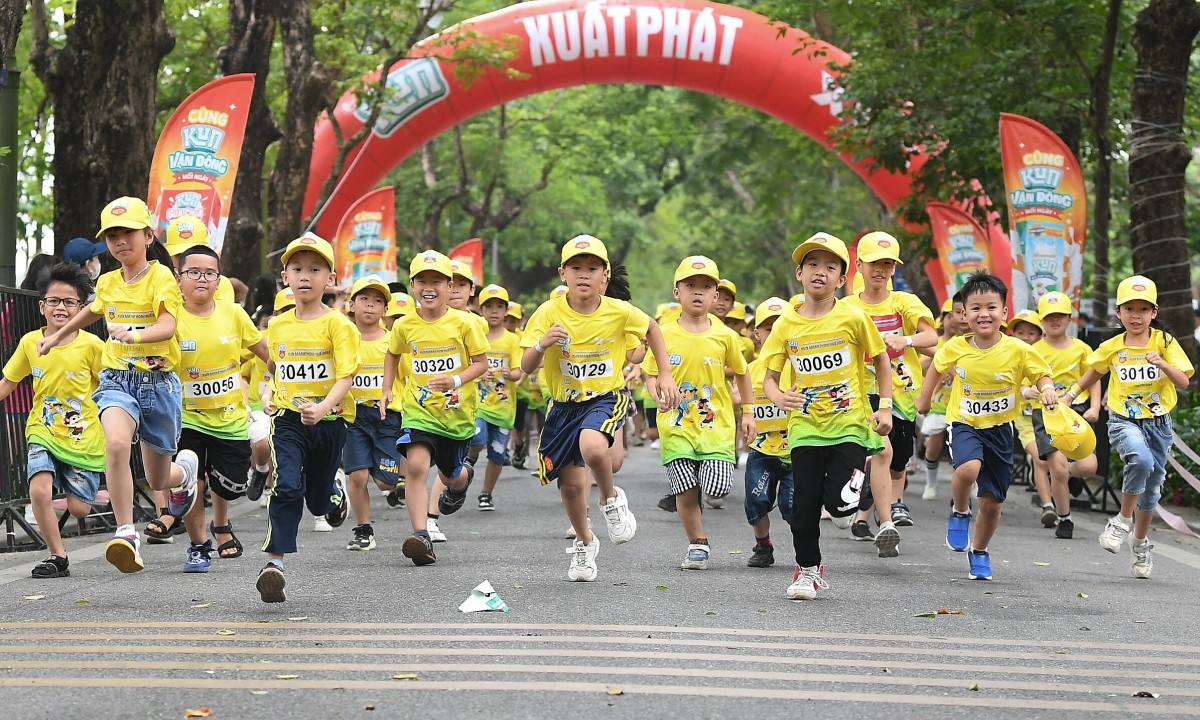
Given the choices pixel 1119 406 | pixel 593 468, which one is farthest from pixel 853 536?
pixel 593 468

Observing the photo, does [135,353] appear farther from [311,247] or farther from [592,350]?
[592,350]

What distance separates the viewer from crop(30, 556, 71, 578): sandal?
32.5 feet

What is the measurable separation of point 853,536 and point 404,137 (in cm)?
1460

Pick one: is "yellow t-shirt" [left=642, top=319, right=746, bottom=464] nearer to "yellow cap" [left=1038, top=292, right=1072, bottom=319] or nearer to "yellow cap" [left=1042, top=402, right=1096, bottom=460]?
"yellow cap" [left=1042, top=402, right=1096, bottom=460]

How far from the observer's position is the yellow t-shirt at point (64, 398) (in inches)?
402

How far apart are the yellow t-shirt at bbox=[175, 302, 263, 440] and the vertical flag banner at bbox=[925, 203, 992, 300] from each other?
14041mm

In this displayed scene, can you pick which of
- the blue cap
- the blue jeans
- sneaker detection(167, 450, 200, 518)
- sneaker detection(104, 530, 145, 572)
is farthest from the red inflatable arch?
sneaker detection(104, 530, 145, 572)

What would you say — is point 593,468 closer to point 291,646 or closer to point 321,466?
point 321,466

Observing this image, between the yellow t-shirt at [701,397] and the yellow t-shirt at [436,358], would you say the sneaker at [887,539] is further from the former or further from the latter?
the yellow t-shirt at [436,358]

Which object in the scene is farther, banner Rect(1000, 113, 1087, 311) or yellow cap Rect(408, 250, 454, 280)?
banner Rect(1000, 113, 1087, 311)

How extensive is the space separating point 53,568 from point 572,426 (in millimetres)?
3031

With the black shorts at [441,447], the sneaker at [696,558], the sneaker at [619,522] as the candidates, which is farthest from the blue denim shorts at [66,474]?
the sneaker at [696,558]

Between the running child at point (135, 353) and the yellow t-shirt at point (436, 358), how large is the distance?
5.67 ft

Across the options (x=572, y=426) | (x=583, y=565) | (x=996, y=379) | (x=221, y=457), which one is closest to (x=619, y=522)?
(x=583, y=565)
